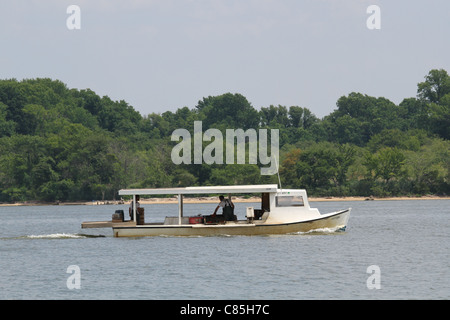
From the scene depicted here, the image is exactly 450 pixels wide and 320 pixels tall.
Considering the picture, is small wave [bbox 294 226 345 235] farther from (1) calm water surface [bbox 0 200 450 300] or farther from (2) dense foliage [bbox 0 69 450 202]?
(2) dense foliage [bbox 0 69 450 202]

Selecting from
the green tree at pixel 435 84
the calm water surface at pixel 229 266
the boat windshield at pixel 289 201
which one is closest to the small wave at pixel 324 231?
the calm water surface at pixel 229 266

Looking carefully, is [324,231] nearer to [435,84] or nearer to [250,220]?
[250,220]

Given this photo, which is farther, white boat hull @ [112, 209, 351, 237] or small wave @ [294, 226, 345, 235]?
small wave @ [294, 226, 345, 235]

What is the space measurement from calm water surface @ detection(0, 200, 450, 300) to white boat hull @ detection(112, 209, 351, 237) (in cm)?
47

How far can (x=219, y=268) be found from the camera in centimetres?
3484

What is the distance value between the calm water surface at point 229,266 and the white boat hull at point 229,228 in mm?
471

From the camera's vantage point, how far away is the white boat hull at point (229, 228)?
4216cm

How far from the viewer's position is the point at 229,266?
35.2 metres

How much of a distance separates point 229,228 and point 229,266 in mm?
6827

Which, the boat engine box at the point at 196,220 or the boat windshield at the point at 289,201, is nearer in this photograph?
the boat windshield at the point at 289,201

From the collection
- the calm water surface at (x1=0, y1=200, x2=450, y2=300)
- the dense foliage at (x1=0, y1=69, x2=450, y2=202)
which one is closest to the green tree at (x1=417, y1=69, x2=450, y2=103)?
the dense foliage at (x1=0, y1=69, x2=450, y2=202)

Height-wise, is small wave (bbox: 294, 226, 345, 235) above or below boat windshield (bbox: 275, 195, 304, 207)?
below

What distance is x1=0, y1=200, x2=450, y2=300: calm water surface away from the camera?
29405mm

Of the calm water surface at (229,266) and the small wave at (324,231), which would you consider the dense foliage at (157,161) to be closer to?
the calm water surface at (229,266)
